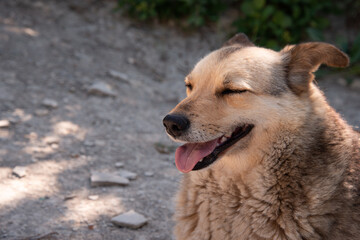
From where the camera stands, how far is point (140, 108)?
18.7ft

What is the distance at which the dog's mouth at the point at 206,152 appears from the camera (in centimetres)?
254

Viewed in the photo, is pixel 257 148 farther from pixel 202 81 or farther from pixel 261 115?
pixel 202 81

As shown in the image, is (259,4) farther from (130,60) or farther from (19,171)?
(19,171)

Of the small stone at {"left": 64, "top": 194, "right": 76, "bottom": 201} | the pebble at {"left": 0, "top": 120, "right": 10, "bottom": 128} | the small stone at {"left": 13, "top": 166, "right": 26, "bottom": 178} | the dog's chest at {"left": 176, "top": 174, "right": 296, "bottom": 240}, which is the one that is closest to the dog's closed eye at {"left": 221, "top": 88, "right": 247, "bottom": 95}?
the dog's chest at {"left": 176, "top": 174, "right": 296, "bottom": 240}

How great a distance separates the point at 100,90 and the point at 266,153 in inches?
146

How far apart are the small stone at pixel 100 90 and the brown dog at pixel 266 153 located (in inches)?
126

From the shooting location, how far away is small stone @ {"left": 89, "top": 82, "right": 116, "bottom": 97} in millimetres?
5664

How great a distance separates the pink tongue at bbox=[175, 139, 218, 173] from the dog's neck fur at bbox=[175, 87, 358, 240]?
183 mm

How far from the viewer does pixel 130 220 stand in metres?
3.30

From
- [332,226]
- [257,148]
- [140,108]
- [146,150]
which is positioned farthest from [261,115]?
[140,108]

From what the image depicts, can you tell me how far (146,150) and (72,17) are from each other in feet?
12.9

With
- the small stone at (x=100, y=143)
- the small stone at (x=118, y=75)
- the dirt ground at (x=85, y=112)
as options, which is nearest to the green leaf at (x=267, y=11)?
the dirt ground at (x=85, y=112)

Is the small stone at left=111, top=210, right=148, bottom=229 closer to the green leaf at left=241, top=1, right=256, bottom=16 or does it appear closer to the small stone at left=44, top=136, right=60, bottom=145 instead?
the small stone at left=44, top=136, right=60, bottom=145

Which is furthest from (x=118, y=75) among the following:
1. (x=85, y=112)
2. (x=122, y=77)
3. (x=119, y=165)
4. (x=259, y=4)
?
(x=259, y=4)
